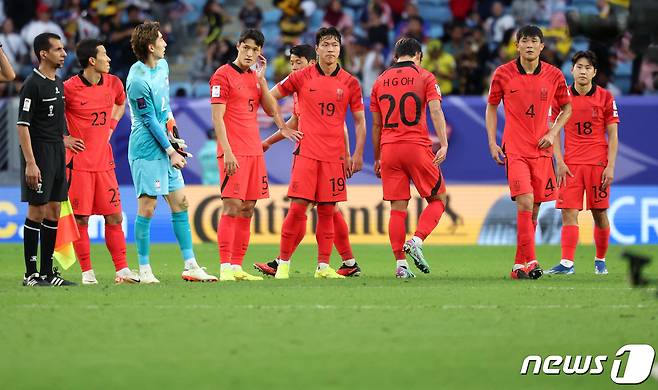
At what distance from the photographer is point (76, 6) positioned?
23.6 meters

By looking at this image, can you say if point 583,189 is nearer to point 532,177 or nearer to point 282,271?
point 532,177

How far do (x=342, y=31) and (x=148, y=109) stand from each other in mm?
12043

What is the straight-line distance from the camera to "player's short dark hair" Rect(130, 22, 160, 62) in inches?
437

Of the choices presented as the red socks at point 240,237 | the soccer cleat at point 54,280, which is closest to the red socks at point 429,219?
the red socks at point 240,237

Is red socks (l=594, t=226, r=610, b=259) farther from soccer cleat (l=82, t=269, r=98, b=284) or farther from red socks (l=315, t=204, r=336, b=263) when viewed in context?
soccer cleat (l=82, t=269, r=98, b=284)

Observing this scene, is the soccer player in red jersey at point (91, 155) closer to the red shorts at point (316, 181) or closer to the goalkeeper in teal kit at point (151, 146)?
the goalkeeper in teal kit at point (151, 146)

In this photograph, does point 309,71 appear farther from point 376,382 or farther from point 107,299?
point 376,382

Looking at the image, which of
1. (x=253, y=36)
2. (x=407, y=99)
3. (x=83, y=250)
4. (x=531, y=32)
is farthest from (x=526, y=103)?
(x=83, y=250)

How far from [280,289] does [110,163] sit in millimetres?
2213

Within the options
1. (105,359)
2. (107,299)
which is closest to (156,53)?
(107,299)

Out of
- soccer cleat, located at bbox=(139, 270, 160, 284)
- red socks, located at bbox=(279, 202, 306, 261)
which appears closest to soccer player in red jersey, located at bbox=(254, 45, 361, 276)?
red socks, located at bbox=(279, 202, 306, 261)

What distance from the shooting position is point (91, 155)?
1138 centimetres

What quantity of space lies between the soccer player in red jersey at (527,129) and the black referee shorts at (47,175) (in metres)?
3.89

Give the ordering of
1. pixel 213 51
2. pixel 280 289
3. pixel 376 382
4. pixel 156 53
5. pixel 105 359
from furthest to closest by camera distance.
Answer: pixel 213 51, pixel 156 53, pixel 280 289, pixel 105 359, pixel 376 382
